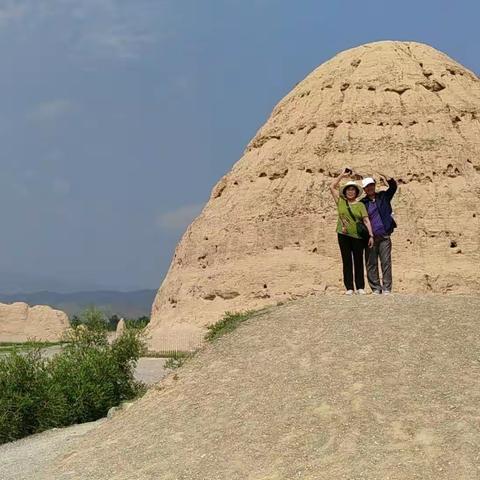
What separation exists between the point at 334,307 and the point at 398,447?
370cm

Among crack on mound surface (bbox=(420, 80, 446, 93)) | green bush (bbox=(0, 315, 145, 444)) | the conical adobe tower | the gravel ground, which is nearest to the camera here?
the gravel ground

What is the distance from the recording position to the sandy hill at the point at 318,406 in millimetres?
7859

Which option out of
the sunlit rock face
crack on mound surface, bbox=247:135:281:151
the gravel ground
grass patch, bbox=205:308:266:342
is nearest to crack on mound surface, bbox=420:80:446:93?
crack on mound surface, bbox=247:135:281:151

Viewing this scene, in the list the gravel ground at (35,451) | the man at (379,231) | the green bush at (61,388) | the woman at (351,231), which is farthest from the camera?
the green bush at (61,388)

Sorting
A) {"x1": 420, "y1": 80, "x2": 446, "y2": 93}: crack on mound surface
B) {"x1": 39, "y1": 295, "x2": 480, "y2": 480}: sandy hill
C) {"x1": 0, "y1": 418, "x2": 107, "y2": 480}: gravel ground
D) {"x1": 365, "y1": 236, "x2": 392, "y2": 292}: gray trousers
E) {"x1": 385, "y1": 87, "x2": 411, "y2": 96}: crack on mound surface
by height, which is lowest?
{"x1": 0, "y1": 418, "x2": 107, "y2": 480}: gravel ground

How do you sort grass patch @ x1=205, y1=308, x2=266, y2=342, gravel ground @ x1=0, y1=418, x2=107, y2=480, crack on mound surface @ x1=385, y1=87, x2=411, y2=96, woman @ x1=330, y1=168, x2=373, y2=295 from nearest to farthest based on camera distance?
1. gravel ground @ x1=0, y1=418, x2=107, y2=480
2. grass patch @ x1=205, y1=308, x2=266, y2=342
3. woman @ x1=330, y1=168, x2=373, y2=295
4. crack on mound surface @ x1=385, y1=87, x2=411, y2=96

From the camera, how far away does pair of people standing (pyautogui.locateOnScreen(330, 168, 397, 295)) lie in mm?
12578

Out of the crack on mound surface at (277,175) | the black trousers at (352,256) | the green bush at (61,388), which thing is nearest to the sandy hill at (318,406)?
the black trousers at (352,256)

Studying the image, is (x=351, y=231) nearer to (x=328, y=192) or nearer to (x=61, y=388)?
(x=61, y=388)

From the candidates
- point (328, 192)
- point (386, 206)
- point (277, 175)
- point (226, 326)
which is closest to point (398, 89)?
point (328, 192)

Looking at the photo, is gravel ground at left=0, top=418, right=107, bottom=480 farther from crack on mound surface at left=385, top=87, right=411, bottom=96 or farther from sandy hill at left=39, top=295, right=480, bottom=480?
crack on mound surface at left=385, top=87, right=411, bottom=96

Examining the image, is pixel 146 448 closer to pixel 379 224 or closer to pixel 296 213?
pixel 379 224

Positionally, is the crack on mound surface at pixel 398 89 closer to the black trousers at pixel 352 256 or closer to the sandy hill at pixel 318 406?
the black trousers at pixel 352 256

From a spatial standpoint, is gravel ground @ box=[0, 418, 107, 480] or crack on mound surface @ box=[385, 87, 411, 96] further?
crack on mound surface @ box=[385, 87, 411, 96]
